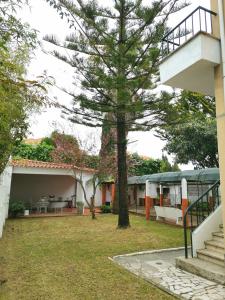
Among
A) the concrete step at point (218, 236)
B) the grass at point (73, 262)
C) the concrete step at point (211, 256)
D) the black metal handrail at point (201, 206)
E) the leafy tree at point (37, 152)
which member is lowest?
the grass at point (73, 262)

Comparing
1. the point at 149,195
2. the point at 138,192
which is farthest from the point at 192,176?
the point at 138,192

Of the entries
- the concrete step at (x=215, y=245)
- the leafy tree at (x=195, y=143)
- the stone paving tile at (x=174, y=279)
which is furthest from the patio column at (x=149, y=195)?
the concrete step at (x=215, y=245)

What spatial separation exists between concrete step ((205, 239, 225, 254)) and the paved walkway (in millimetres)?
725

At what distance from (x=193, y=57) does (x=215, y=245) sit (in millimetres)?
3476

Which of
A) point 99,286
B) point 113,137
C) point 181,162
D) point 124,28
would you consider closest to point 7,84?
point 99,286

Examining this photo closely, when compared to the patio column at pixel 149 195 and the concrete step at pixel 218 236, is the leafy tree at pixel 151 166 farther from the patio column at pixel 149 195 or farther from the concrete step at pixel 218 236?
the concrete step at pixel 218 236

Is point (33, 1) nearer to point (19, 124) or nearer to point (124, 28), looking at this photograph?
point (19, 124)

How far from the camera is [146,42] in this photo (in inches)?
366

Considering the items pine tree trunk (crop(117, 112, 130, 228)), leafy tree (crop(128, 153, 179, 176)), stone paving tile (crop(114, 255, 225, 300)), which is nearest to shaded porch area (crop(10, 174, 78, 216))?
leafy tree (crop(128, 153, 179, 176))

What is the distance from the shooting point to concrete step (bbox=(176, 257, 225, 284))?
425cm

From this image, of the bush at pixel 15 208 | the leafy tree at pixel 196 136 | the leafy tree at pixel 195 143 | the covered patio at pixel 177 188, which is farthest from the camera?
the leafy tree at pixel 195 143

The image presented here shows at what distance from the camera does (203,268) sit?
15.0ft

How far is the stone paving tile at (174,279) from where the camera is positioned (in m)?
3.83

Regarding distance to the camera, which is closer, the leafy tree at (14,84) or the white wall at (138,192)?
the leafy tree at (14,84)
